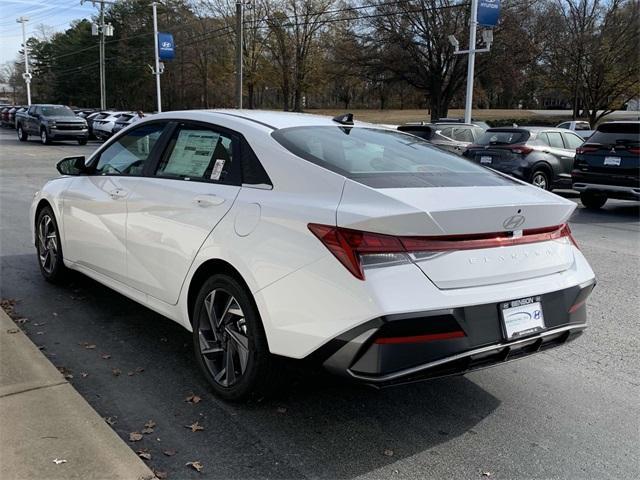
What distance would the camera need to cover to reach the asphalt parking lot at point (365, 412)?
293cm

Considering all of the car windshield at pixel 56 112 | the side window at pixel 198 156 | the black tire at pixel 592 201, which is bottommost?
the black tire at pixel 592 201

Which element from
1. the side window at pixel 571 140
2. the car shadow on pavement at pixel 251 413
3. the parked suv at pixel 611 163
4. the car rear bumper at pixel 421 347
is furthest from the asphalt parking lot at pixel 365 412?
the side window at pixel 571 140

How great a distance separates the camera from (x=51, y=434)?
9.80 feet

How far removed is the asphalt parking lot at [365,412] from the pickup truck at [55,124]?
86.9 feet

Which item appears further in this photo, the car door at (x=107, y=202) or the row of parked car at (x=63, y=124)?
the row of parked car at (x=63, y=124)

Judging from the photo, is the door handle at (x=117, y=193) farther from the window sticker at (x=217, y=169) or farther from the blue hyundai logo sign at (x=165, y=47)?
the blue hyundai logo sign at (x=165, y=47)

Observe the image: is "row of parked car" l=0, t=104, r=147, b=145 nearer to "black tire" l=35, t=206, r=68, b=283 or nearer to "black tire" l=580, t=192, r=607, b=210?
"black tire" l=580, t=192, r=607, b=210

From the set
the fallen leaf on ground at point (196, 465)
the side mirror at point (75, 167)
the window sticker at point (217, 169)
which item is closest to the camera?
the fallen leaf on ground at point (196, 465)

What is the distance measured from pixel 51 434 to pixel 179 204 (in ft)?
5.01

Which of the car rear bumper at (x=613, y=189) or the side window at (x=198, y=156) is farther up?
the side window at (x=198, y=156)

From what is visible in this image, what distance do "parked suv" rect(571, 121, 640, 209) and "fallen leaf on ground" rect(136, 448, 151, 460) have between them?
10.7m

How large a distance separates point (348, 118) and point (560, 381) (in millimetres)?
2301

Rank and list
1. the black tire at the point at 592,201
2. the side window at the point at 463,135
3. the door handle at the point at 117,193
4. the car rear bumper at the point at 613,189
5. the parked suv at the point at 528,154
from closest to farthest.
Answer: the door handle at the point at 117,193
the car rear bumper at the point at 613,189
the black tire at the point at 592,201
the parked suv at the point at 528,154
the side window at the point at 463,135

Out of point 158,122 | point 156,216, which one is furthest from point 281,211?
point 158,122
